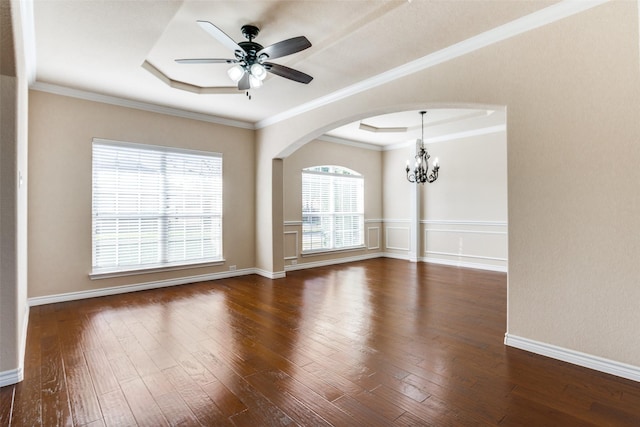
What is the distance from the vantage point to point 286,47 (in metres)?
2.64

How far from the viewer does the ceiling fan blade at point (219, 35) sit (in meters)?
2.36

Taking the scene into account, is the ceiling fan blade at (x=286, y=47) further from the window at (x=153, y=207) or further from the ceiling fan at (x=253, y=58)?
the window at (x=153, y=207)

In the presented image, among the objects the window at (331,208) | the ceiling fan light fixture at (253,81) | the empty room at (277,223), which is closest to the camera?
the empty room at (277,223)

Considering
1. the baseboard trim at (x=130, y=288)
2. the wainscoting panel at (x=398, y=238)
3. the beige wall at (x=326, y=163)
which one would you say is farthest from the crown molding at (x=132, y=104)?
the wainscoting panel at (x=398, y=238)

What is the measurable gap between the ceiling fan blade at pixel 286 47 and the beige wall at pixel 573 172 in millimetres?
1597

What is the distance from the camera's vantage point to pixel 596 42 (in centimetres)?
237

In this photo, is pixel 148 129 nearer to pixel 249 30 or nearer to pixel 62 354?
pixel 249 30

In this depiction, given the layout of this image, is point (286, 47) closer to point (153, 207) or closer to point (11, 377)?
point (11, 377)

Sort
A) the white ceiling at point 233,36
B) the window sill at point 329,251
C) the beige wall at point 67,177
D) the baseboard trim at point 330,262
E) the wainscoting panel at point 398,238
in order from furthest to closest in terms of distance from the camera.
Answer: the wainscoting panel at point 398,238 → the window sill at point 329,251 → the baseboard trim at point 330,262 → the beige wall at point 67,177 → the white ceiling at point 233,36

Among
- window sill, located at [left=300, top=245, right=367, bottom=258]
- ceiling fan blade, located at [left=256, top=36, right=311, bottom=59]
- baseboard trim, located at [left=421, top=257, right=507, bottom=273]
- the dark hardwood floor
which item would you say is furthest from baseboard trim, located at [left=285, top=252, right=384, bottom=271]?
ceiling fan blade, located at [left=256, top=36, right=311, bottom=59]

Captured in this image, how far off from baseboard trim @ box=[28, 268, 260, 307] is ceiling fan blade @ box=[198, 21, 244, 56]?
380 cm

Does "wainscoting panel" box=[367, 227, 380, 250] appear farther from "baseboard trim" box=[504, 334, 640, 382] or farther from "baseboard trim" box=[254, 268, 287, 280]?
"baseboard trim" box=[504, 334, 640, 382]

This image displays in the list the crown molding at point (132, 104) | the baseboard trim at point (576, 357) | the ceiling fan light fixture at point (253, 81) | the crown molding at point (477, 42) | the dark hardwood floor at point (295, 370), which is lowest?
the dark hardwood floor at point (295, 370)

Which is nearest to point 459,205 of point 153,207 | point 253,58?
point 253,58
